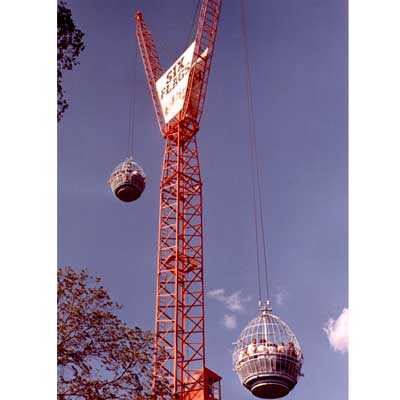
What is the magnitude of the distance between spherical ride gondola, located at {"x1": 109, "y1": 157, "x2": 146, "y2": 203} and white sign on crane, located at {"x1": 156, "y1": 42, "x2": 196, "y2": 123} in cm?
862

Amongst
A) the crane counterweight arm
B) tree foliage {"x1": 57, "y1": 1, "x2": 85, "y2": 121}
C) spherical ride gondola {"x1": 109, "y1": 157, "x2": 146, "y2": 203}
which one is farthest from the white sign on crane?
tree foliage {"x1": 57, "y1": 1, "x2": 85, "y2": 121}

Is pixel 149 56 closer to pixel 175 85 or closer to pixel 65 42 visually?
pixel 175 85

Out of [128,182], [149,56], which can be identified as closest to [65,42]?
[128,182]

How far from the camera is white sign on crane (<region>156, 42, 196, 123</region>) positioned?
190 ft

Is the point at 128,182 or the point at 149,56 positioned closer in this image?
the point at 128,182

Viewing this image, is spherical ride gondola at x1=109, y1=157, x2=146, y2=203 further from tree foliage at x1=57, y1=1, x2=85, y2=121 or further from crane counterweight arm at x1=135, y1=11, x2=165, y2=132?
tree foliage at x1=57, y1=1, x2=85, y2=121

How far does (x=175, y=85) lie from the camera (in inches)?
2344

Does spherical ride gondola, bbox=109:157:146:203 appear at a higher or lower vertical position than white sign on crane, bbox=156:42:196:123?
lower

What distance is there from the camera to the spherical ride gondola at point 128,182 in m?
51.0

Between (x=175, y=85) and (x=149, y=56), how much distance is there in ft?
19.6

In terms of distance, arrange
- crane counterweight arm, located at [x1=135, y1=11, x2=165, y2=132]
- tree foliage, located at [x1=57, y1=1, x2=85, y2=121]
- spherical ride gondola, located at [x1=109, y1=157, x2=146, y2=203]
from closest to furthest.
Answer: tree foliage, located at [x1=57, y1=1, x2=85, y2=121]
spherical ride gondola, located at [x1=109, y1=157, x2=146, y2=203]
crane counterweight arm, located at [x1=135, y1=11, x2=165, y2=132]
